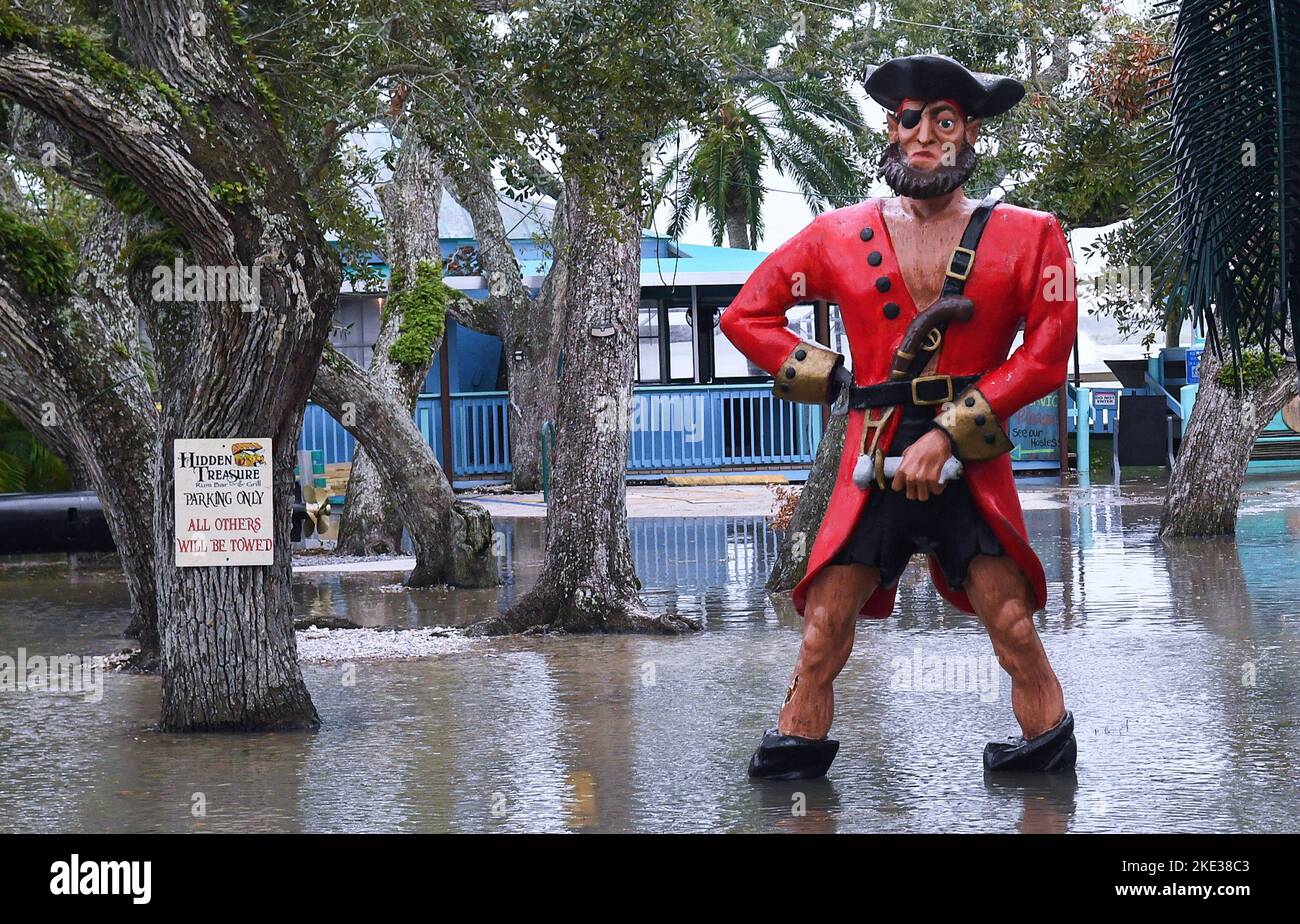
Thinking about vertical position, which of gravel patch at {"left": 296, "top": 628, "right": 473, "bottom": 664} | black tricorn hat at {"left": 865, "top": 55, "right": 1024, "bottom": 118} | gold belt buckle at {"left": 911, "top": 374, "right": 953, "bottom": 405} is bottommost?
gravel patch at {"left": 296, "top": 628, "right": 473, "bottom": 664}

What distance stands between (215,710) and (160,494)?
0.93m

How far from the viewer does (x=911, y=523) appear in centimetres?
562

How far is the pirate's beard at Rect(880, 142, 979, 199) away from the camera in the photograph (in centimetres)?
561

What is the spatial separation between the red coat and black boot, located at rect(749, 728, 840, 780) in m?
0.47

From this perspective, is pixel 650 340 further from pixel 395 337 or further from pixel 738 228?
pixel 395 337

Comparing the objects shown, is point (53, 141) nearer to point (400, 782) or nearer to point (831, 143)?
point (400, 782)

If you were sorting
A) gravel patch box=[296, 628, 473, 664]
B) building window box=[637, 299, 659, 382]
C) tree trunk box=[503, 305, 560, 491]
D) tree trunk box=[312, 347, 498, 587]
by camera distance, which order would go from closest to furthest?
gravel patch box=[296, 628, 473, 664] < tree trunk box=[312, 347, 498, 587] < tree trunk box=[503, 305, 560, 491] < building window box=[637, 299, 659, 382]

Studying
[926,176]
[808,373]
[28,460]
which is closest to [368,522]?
[28,460]

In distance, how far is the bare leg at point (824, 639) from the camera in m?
5.64

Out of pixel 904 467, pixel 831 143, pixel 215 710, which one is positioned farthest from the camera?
pixel 831 143

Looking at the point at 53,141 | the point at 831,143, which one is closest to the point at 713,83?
the point at 53,141

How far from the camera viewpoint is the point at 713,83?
8.99m

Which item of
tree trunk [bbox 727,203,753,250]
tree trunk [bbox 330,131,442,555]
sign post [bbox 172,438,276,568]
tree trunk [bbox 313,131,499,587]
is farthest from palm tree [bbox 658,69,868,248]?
sign post [bbox 172,438,276,568]

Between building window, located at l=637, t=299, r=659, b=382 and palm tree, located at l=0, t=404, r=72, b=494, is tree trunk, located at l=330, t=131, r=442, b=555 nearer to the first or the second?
palm tree, located at l=0, t=404, r=72, b=494
